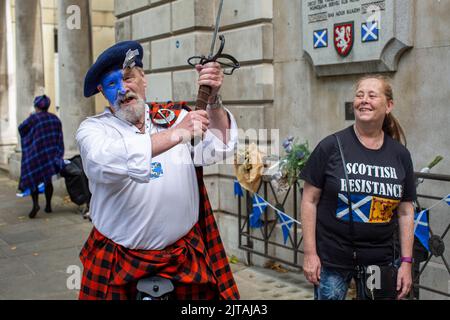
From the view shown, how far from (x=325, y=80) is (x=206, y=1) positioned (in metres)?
2.02

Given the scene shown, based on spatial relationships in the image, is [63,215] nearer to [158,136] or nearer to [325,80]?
[325,80]

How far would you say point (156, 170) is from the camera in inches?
110

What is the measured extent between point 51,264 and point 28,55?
767 centimetres

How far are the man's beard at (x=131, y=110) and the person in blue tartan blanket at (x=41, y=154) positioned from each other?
7.22 m

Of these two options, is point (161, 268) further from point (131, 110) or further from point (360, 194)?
point (360, 194)

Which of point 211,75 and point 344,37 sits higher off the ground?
point 344,37

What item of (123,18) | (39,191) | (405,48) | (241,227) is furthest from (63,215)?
(405,48)

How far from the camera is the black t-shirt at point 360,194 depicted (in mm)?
3342

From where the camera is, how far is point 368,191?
332 cm

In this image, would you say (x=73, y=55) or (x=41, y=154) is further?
(x=73, y=55)

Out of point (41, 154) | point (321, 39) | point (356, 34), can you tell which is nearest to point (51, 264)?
point (41, 154)

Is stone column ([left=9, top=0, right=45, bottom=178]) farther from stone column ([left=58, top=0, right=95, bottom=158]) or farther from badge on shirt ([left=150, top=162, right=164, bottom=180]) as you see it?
badge on shirt ([left=150, top=162, right=164, bottom=180])

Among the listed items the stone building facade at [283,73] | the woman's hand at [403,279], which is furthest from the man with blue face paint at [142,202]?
the stone building facade at [283,73]

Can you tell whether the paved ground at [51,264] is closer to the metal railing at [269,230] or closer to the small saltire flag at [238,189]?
the metal railing at [269,230]
